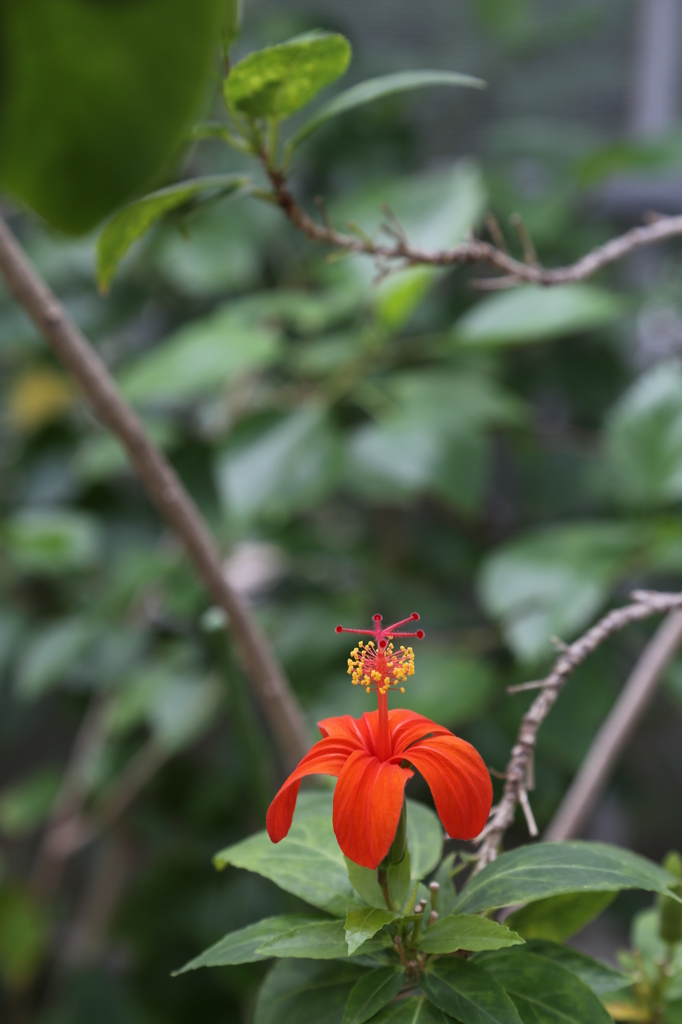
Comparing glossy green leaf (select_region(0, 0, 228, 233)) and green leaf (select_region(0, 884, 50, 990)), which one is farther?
green leaf (select_region(0, 884, 50, 990))

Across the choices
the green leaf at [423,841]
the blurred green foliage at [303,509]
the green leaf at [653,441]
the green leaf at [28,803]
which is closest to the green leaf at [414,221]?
the blurred green foliage at [303,509]

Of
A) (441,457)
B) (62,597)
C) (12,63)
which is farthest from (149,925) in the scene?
(12,63)

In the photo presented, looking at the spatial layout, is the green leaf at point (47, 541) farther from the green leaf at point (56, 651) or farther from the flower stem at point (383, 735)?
the flower stem at point (383, 735)

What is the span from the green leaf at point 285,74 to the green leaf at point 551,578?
0.95 feet

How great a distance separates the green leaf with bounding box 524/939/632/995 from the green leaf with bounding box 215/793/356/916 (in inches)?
1.7

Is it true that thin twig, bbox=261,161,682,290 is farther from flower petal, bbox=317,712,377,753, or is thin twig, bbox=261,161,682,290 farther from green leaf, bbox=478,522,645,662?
green leaf, bbox=478,522,645,662

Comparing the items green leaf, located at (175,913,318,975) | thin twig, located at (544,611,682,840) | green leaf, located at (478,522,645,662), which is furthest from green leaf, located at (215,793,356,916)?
green leaf, located at (478,522,645,662)

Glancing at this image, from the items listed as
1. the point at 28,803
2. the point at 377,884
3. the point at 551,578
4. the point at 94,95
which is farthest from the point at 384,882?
the point at 28,803

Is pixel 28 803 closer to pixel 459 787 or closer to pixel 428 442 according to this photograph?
pixel 428 442

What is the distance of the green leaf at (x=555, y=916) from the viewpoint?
0.20 meters

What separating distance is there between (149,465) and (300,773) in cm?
15

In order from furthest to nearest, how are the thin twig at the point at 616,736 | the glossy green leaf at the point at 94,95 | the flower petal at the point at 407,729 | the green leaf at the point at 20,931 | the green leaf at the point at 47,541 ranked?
the green leaf at the point at 20,931 < the green leaf at the point at 47,541 < the thin twig at the point at 616,736 < the flower petal at the point at 407,729 < the glossy green leaf at the point at 94,95

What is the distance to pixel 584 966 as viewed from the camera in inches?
7.1

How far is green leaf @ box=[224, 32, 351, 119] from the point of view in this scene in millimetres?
191
